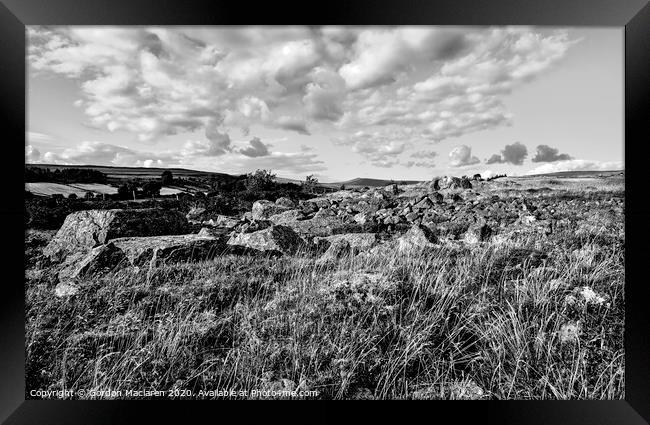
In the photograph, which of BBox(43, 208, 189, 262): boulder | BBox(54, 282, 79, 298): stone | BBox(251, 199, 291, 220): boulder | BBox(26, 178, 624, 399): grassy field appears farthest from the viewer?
BBox(251, 199, 291, 220): boulder

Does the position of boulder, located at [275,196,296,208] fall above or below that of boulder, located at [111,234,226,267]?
above

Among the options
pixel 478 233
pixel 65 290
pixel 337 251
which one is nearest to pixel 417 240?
pixel 337 251

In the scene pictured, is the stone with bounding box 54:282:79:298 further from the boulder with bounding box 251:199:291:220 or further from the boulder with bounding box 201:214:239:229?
the boulder with bounding box 251:199:291:220

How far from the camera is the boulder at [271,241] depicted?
562 cm

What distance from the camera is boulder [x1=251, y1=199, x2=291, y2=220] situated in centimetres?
858

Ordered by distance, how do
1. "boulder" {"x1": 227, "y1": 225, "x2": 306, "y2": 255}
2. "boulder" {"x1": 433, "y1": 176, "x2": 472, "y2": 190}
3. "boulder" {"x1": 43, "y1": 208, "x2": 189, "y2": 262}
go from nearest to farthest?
1. "boulder" {"x1": 43, "y1": 208, "x2": 189, "y2": 262}
2. "boulder" {"x1": 227, "y1": 225, "x2": 306, "y2": 255}
3. "boulder" {"x1": 433, "y1": 176, "x2": 472, "y2": 190}

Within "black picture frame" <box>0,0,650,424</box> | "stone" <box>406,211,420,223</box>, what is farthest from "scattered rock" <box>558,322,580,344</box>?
"stone" <box>406,211,420,223</box>

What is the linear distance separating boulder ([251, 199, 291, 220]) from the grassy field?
4.37 meters

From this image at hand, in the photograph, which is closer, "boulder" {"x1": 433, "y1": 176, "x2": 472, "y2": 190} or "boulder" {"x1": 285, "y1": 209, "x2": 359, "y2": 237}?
"boulder" {"x1": 285, "y1": 209, "x2": 359, "y2": 237}

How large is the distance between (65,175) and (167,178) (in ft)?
5.18
